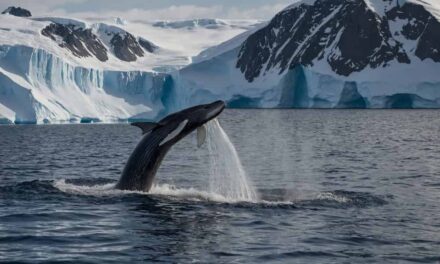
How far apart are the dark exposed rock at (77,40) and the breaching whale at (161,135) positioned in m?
115

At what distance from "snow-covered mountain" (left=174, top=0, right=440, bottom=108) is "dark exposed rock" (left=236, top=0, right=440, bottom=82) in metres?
0.20

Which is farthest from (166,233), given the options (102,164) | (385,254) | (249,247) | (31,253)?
(102,164)

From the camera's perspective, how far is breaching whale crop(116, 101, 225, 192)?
673 inches

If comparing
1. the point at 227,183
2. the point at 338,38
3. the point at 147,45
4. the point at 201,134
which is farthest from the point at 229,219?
the point at 147,45

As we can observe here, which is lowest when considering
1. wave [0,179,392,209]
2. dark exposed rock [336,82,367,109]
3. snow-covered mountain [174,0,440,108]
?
wave [0,179,392,209]

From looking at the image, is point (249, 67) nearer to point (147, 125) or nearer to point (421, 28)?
point (421, 28)

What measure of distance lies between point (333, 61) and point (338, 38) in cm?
Answer: 1624

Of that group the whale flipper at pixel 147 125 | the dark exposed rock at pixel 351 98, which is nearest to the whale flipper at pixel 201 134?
the whale flipper at pixel 147 125

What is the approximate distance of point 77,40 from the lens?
465ft

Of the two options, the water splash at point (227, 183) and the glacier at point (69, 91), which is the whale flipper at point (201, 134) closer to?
the water splash at point (227, 183)

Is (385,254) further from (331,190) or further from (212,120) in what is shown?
(331,190)

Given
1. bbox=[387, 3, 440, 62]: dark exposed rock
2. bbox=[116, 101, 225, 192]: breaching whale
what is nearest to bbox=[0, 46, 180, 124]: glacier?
bbox=[387, 3, 440, 62]: dark exposed rock

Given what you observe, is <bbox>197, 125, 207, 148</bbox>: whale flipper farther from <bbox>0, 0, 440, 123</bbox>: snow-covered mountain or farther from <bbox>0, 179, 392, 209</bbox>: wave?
<bbox>0, 0, 440, 123</bbox>: snow-covered mountain

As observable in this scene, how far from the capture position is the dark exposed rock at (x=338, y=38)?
438ft
